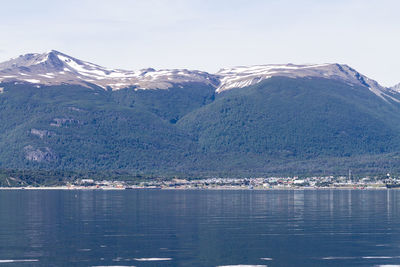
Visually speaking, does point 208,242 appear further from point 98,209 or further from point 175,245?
point 98,209

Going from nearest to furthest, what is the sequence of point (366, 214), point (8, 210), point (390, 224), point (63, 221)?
1. point (390, 224)
2. point (63, 221)
3. point (366, 214)
4. point (8, 210)

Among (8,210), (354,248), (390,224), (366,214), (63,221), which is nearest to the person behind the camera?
(354,248)

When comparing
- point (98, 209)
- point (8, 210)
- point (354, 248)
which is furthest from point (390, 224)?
point (8, 210)

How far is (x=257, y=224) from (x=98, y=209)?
42.9 m

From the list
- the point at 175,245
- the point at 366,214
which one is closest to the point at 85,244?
the point at 175,245

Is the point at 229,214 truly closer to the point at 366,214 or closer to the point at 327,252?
the point at 366,214

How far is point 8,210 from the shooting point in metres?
133

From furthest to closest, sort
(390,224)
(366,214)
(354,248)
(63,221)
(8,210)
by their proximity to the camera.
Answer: (8,210), (366,214), (63,221), (390,224), (354,248)

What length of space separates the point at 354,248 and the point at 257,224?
84.7ft

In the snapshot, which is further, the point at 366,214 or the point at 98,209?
the point at 98,209

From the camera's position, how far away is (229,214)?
397 ft

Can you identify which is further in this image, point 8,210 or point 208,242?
point 8,210

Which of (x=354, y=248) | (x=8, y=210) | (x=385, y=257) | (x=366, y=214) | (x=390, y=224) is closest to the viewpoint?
(x=385, y=257)

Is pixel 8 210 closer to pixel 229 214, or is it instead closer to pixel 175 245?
pixel 229 214
